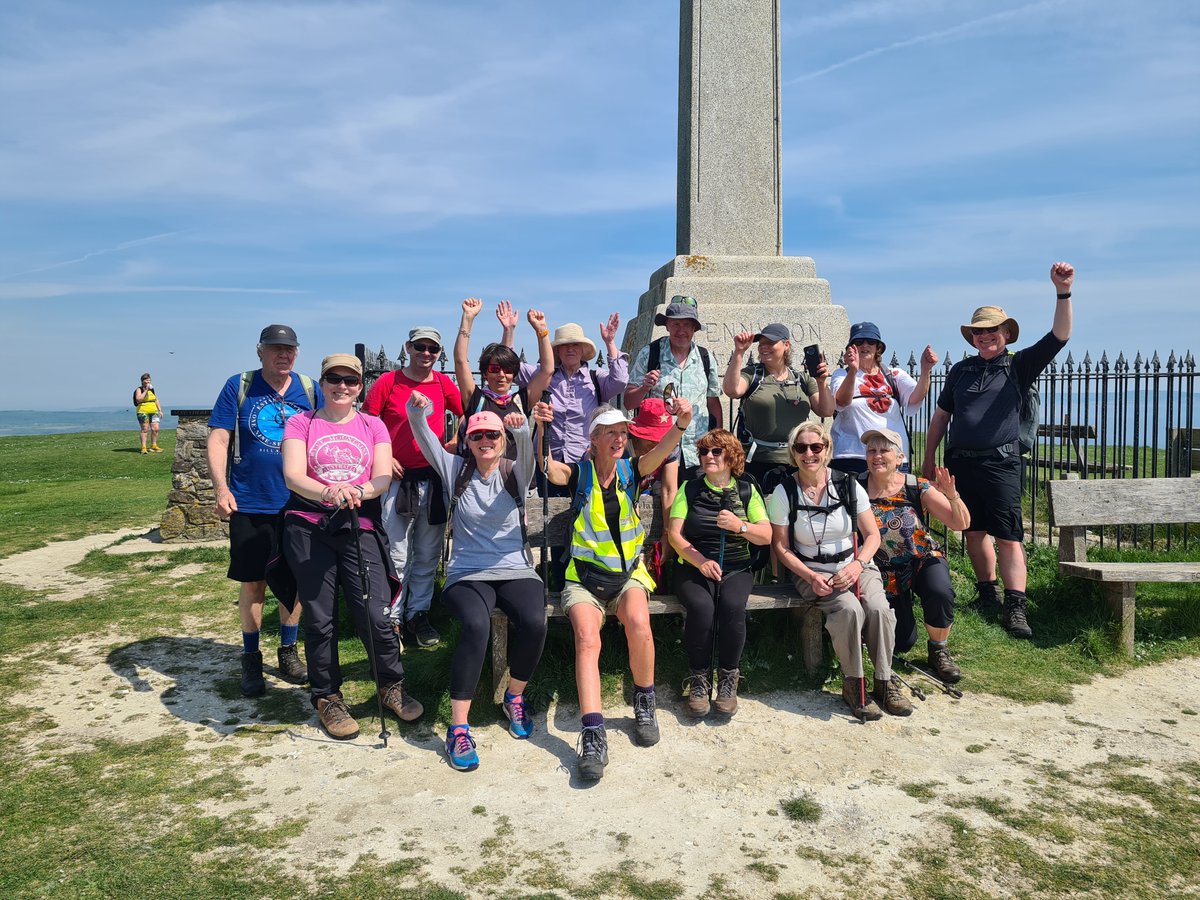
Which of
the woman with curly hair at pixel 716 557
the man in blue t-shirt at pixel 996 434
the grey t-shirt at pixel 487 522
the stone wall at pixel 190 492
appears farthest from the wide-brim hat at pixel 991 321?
the stone wall at pixel 190 492

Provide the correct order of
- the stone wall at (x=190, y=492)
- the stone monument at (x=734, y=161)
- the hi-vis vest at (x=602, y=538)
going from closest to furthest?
1. the hi-vis vest at (x=602, y=538)
2. the stone monument at (x=734, y=161)
3. the stone wall at (x=190, y=492)

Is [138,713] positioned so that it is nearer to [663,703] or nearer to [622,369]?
[663,703]

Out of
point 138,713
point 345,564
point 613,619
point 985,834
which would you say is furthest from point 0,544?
point 985,834

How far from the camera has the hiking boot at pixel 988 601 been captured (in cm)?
569

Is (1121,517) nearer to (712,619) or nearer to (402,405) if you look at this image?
(712,619)

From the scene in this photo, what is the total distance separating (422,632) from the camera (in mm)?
5312

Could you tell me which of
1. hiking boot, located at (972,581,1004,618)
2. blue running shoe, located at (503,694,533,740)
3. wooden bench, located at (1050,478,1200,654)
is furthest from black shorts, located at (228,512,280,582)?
wooden bench, located at (1050,478,1200,654)

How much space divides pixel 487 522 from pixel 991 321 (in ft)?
11.6

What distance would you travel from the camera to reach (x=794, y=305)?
6.92 meters

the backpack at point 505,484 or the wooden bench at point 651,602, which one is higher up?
the backpack at point 505,484

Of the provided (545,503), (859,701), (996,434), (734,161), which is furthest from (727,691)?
(734,161)

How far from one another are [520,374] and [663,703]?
2129 millimetres

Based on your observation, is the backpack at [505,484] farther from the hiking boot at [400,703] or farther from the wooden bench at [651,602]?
the hiking boot at [400,703]

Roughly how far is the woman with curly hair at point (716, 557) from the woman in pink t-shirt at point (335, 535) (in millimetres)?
1506
